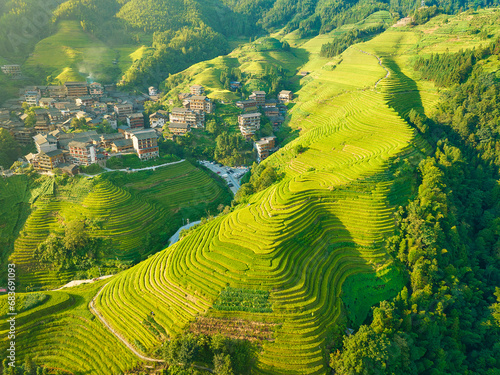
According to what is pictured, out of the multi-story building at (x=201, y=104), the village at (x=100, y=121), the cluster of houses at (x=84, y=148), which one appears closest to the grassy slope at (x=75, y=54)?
the village at (x=100, y=121)

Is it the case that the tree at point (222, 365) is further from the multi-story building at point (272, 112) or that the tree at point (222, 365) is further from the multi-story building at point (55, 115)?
the multi-story building at point (272, 112)

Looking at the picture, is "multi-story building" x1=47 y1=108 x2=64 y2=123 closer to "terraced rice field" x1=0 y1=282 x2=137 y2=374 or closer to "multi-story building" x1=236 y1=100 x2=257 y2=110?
"multi-story building" x1=236 y1=100 x2=257 y2=110

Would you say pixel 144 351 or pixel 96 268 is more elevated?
pixel 144 351

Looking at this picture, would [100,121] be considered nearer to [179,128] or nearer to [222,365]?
[179,128]

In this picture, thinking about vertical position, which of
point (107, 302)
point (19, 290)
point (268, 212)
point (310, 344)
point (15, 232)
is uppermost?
point (268, 212)

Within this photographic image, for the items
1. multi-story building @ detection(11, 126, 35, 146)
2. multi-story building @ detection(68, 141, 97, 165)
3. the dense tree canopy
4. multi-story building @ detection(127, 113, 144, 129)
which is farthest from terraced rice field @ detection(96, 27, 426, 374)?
multi-story building @ detection(11, 126, 35, 146)

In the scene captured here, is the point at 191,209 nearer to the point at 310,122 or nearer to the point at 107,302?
the point at 107,302

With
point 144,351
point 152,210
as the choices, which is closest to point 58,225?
point 152,210
